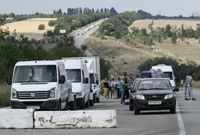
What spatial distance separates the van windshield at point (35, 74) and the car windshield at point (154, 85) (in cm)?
426

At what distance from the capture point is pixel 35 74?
91.5ft

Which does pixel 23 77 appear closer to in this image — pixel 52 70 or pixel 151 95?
pixel 52 70

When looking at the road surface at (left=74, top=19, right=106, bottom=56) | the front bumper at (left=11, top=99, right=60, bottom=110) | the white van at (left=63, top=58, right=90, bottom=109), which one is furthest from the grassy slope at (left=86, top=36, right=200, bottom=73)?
the front bumper at (left=11, top=99, right=60, bottom=110)

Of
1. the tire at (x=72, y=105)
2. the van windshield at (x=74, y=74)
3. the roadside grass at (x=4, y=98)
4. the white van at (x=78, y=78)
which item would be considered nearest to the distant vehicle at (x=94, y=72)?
the roadside grass at (x=4, y=98)

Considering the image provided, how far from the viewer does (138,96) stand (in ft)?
96.0

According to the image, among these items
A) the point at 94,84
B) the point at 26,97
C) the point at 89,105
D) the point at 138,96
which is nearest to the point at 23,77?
the point at 26,97

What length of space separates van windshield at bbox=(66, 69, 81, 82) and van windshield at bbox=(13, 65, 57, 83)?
842cm

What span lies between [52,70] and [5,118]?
5516mm

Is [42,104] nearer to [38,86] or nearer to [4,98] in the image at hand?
[38,86]

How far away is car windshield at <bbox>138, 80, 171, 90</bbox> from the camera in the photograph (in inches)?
1181

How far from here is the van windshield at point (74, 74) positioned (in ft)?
120

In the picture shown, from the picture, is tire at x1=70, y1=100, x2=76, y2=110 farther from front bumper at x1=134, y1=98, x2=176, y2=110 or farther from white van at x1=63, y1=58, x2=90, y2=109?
A: front bumper at x1=134, y1=98, x2=176, y2=110

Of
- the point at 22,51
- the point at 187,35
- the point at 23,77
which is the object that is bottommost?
the point at 187,35

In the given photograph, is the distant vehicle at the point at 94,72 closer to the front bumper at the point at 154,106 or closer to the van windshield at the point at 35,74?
the front bumper at the point at 154,106
